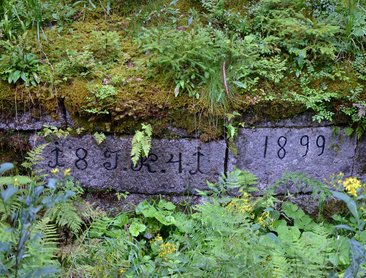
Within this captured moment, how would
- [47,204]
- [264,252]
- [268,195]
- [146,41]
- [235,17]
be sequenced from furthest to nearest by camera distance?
1. [235,17]
2. [146,41]
3. [268,195]
4. [264,252]
5. [47,204]

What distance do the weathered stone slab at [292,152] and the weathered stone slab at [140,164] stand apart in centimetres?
22

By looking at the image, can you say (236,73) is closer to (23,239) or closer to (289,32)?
(289,32)

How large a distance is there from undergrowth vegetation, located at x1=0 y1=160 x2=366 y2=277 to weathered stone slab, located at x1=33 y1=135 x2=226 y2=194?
0.13 meters

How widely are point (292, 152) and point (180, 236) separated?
1220 mm

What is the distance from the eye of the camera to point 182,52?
355 centimetres

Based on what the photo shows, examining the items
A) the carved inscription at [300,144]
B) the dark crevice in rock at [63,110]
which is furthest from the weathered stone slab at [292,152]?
the dark crevice in rock at [63,110]

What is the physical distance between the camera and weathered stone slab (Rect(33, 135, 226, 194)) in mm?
3545

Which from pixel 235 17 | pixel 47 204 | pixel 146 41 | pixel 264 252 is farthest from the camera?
pixel 235 17

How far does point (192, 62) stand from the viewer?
351cm

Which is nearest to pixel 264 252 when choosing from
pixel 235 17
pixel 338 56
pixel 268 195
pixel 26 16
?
pixel 268 195

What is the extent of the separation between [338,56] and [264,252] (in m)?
2.13

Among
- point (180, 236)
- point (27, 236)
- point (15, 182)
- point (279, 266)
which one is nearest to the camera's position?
point (27, 236)

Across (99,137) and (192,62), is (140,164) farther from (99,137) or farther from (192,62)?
(192,62)

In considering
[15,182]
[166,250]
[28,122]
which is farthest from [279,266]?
[28,122]
